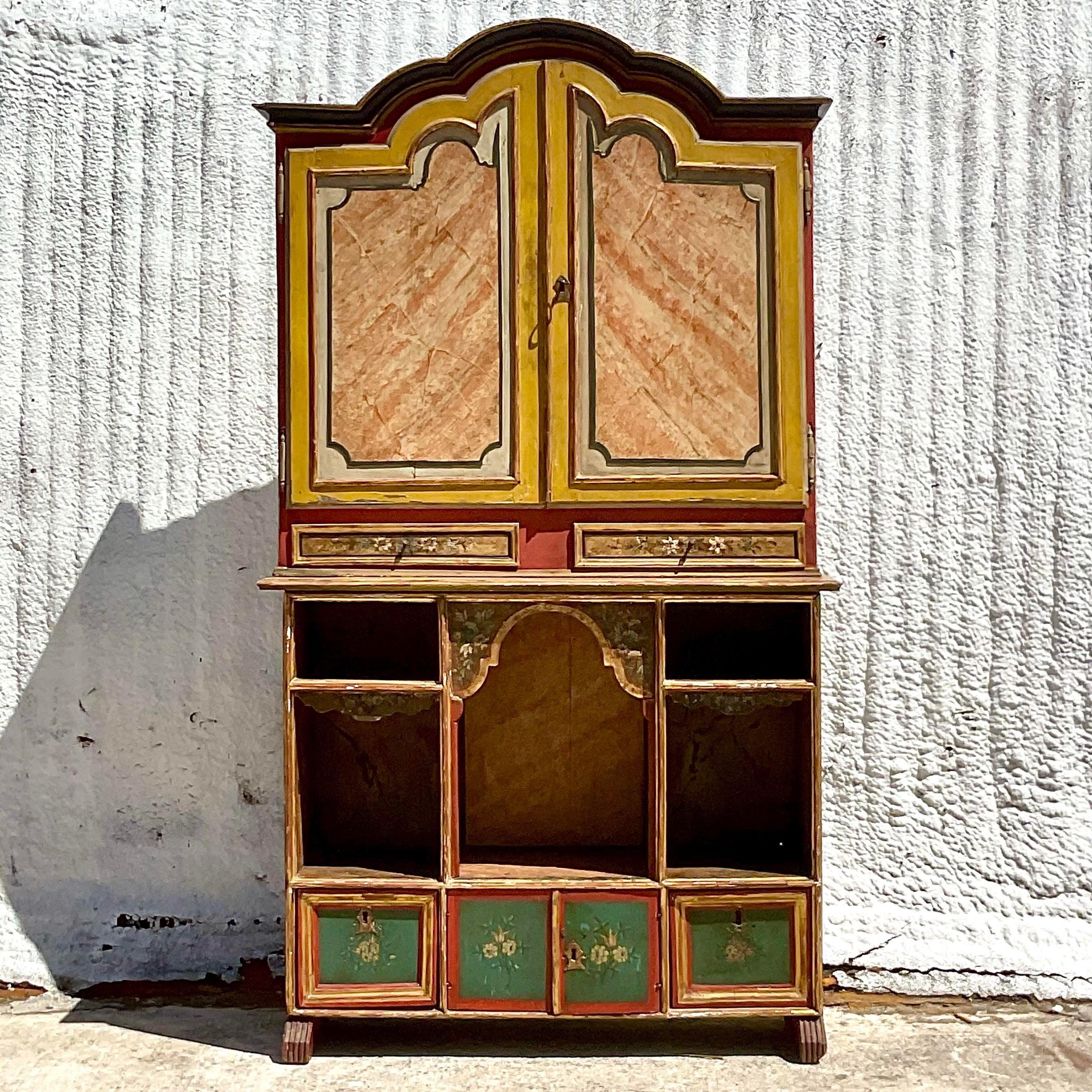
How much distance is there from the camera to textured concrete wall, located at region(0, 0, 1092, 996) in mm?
3484

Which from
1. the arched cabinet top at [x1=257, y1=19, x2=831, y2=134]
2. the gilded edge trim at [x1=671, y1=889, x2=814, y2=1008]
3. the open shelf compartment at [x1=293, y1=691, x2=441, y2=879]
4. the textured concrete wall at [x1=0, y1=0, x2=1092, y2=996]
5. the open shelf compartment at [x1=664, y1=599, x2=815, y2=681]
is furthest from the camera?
the textured concrete wall at [x1=0, y1=0, x2=1092, y2=996]

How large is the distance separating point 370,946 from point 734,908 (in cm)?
85

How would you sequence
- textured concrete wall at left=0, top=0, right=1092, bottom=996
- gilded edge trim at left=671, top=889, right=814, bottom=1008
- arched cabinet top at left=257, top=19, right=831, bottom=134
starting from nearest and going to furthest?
arched cabinet top at left=257, top=19, right=831, bottom=134 < gilded edge trim at left=671, top=889, right=814, bottom=1008 < textured concrete wall at left=0, top=0, right=1092, bottom=996

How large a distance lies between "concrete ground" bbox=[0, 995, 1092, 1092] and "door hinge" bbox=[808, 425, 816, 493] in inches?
53.3

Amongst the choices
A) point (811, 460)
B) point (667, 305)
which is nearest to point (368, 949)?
point (811, 460)

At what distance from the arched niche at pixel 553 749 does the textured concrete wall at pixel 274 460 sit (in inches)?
23.3

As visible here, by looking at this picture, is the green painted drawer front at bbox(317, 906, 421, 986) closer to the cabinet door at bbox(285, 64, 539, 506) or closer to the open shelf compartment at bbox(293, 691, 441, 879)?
the open shelf compartment at bbox(293, 691, 441, 879)

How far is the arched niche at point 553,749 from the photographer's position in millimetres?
3367

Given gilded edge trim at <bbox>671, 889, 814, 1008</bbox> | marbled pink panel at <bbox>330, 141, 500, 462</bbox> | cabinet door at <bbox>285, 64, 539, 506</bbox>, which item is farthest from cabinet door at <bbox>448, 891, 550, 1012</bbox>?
marbled pink panel at <bbox>330, 141, 500, 462</bbox>

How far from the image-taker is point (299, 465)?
2887mm

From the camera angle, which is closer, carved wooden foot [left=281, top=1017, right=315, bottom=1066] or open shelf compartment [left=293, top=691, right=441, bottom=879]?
carved wooden foot [left=281, top=1017, right=315, bottom=1066]

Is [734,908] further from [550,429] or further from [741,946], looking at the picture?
[550,429]

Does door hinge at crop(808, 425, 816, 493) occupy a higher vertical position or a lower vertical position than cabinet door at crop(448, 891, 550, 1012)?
higher

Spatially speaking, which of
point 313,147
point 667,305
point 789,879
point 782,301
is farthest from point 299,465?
point 789,879
